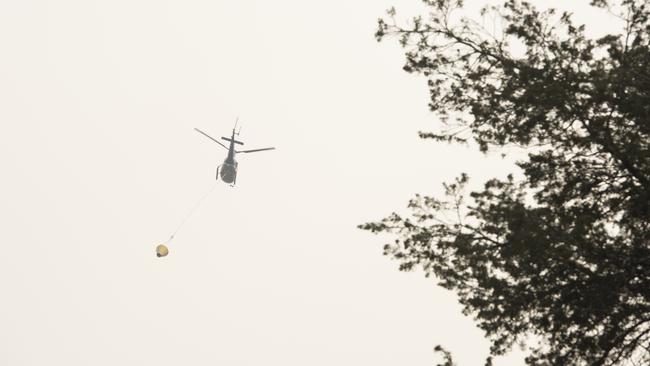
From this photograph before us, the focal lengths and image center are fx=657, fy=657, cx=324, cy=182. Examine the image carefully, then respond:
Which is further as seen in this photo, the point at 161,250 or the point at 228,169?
the point at 228,169

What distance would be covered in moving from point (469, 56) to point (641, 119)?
2.71 meters

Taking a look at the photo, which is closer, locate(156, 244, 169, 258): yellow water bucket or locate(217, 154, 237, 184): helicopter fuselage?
locate(156, 244, 169, 258): yellow water bucket

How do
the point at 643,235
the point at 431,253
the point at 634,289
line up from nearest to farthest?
the point at 634,289 → the point at 643,235 → the point at 431,253

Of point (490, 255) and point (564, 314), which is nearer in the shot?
point (564, 314)

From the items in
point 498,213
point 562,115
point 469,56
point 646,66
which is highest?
point 469,56

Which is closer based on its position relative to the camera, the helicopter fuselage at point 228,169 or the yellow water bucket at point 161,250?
the yellow water bucket at point 161,250

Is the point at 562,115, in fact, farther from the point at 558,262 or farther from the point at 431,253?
the point at 431,253

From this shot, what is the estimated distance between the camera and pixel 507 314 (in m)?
8.68

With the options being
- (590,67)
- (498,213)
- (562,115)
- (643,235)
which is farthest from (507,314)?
(590,67)

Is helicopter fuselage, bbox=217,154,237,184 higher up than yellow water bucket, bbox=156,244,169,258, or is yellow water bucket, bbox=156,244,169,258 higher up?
helicopter fuselage, bbox=217,154,237,184

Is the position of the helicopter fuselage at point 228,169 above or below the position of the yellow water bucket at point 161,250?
above

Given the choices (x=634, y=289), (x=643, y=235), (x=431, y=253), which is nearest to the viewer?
(x=634, y=289)

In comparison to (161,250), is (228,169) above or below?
above

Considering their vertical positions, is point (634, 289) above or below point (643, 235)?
below
